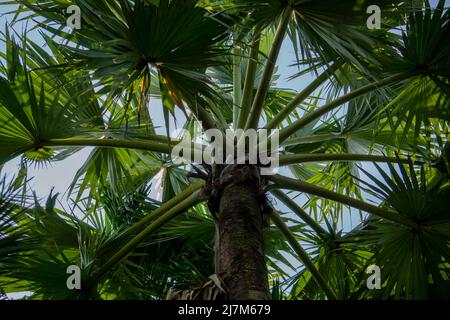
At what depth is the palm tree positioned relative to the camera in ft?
10.1

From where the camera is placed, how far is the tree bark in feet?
8.70

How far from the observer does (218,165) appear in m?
3.62

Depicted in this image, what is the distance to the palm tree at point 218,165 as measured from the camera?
10.1 feet

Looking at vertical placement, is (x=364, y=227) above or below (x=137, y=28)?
below

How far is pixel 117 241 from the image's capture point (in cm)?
414

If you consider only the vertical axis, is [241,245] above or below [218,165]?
below

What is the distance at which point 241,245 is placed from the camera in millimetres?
2893

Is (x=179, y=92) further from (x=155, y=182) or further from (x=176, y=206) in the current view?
(x=155, y=182)

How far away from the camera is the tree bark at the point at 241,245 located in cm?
265

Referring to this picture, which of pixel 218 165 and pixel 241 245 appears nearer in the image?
pixel 241 245

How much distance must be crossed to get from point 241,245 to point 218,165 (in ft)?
2.80
